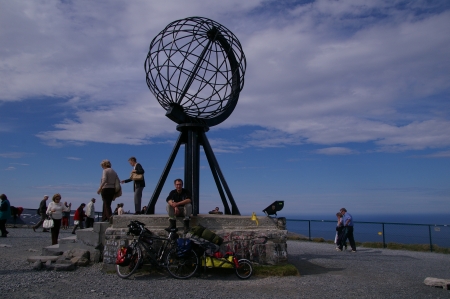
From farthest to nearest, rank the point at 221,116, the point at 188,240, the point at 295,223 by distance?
the point at 295,223 → the point at 221,116 → the point at 188,240

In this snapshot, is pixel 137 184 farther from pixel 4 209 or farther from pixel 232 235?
pixel 4 209

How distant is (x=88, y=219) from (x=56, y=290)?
1036 centimetres

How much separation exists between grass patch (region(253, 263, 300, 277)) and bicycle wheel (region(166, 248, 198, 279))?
140cm

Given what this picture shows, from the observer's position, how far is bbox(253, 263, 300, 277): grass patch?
8.31 meters

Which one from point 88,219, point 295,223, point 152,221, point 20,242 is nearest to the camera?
point 152,221

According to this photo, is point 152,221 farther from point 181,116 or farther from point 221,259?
point 181,116

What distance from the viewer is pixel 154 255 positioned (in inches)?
309

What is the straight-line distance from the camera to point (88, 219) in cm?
1642

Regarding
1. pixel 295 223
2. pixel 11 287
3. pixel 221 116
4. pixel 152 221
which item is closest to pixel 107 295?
pixel 11 287

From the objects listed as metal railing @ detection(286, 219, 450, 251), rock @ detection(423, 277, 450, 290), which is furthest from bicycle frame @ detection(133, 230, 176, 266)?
metal railing @ detection(286, 219, 450, 251)

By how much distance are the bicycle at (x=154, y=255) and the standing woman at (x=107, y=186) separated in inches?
63.1

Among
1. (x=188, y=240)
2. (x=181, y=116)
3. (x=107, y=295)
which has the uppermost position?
(x=181, y=116)

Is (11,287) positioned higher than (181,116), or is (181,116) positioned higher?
(181,116)

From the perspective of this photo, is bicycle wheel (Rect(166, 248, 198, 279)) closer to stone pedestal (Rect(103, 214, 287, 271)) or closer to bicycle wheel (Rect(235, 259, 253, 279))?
stone pedestal (Rect(103, 214, 287, 271))
